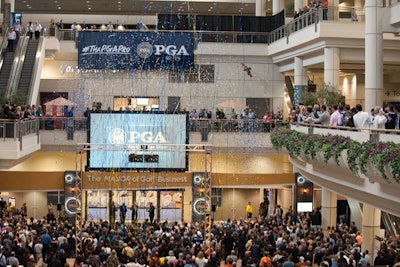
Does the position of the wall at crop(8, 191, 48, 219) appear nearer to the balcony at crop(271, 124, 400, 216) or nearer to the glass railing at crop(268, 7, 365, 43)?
the glass railing at crop(268, 7, 365, 43)

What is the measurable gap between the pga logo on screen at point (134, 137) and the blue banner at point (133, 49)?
26.2 feet

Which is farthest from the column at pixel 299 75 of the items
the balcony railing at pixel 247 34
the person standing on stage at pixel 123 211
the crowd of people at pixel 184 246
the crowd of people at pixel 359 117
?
the crowd of people at pixel 359 117

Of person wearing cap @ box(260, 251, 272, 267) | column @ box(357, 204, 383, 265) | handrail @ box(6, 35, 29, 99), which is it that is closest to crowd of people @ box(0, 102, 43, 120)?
handrail @ box(6, 35, 29, 99)

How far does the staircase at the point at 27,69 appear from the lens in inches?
1314

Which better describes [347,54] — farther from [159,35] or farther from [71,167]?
[71,167]

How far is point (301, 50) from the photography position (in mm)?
33812

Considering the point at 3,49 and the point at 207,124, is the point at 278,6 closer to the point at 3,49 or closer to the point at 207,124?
the point at 207,124

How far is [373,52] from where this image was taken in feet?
81.7

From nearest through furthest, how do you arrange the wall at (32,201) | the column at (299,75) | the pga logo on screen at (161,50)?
the column at (299,75), the wall at (32,201), the pga logo on screen at (161,50)

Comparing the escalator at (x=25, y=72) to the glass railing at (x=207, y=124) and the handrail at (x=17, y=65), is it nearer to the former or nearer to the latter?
the handrail at (x=17, y=65)

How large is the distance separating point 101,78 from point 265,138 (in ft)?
31.7

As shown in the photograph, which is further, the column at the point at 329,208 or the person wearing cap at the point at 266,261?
the column at the point at 329,208

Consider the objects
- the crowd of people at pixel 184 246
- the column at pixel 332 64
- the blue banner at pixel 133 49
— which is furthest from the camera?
the blue banner at pixel 133 49

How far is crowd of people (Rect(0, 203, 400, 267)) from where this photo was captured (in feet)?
63.7
